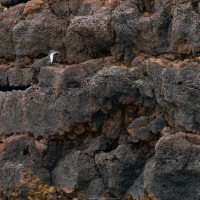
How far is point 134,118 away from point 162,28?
7.80 ft

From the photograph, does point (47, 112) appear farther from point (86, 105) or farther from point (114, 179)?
point (114, 179)

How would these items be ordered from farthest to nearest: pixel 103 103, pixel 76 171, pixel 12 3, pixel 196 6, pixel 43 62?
pixel 12 3
pixel 43 62
pixel 76 171
pixel 103 103
pixel 196 6

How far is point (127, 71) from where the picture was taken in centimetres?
1633

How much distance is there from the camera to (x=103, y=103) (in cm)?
1664

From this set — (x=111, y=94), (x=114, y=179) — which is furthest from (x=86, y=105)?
(x=114, y=179)

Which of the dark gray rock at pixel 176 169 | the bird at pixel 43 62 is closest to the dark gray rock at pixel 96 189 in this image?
the dark gray rock at pixel 176 169

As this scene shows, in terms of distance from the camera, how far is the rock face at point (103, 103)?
15.2 metres

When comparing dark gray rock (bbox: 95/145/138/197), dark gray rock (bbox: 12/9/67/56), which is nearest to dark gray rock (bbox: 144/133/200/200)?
dark gray rock (bbox: 95/145/138/197)

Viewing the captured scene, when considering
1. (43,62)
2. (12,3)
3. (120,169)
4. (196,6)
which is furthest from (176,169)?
(12,3)

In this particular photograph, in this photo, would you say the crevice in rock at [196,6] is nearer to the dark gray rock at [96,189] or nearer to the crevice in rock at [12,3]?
the dark gray rock at [96,189]

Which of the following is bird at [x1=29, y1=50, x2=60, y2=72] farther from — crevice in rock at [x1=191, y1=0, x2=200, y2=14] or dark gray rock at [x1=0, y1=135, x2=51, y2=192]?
crevice in rock at [x1=191, y1=0, x2=200, y2=14]

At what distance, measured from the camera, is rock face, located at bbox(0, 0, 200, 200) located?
15.2 metres

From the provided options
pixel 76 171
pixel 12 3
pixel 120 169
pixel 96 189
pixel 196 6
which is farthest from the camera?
pixel 12 3

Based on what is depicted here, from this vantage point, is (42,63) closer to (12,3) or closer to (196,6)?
(12,3)
